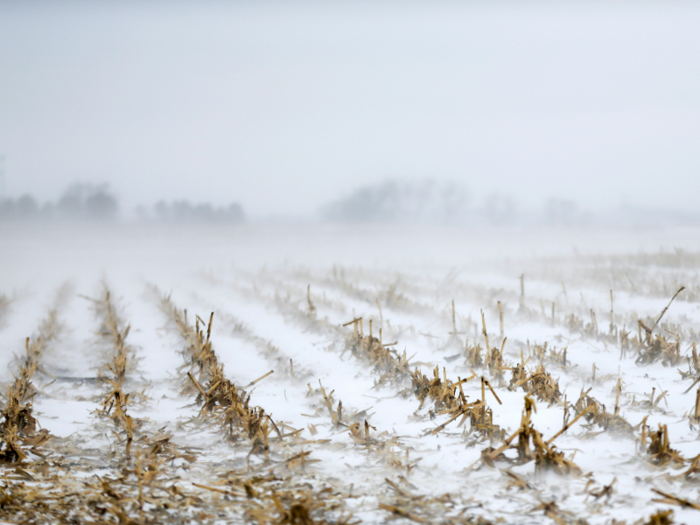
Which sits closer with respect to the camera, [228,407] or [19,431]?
[19,431]

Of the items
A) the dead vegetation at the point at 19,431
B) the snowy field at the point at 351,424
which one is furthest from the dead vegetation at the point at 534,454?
the dead vegetation at the point at 19,431

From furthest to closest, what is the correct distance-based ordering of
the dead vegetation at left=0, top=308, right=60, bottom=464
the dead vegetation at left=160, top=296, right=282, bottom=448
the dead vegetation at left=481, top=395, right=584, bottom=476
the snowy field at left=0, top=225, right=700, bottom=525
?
the dead vegetation at left=160, top=296, right=282, bottom=448 → the dead vegetation at left=0, top=308, right=60, bottom=464 → the dead vegetation at left=481, top=395, right=584, bottom=476 → the snowy field at left=0, top=225, right=700, bottom=525

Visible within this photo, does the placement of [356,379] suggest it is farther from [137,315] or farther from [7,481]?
[137,315]

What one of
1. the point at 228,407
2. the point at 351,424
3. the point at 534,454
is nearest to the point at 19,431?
the point at 228,407

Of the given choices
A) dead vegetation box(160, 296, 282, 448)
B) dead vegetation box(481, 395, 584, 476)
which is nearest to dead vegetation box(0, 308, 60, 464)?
dead vegetation box(160, 296, 282, 448)

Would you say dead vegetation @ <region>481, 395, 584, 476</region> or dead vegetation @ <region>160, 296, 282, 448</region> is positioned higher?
dead vegetation @ <region>481, 395, 584, 476</region>

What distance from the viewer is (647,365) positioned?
4758mm

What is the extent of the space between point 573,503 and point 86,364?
18.1ft

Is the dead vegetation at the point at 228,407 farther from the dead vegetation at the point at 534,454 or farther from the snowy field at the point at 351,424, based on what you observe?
the dead vegetation at the point at 534,454

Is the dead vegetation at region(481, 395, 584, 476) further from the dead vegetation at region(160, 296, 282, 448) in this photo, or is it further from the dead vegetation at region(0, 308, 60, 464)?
the dead vegetation at region(0, 308, 60, 464)

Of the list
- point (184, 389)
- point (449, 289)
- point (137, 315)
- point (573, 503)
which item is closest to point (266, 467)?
point (573, 503)

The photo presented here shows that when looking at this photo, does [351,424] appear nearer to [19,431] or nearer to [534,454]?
[534,454]

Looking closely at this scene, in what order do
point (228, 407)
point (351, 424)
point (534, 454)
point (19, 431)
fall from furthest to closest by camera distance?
point (351, 424) < point (228, 407) < point (19, 431) < point (534, 454)

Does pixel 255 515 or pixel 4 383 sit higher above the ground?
pixel 255 515
